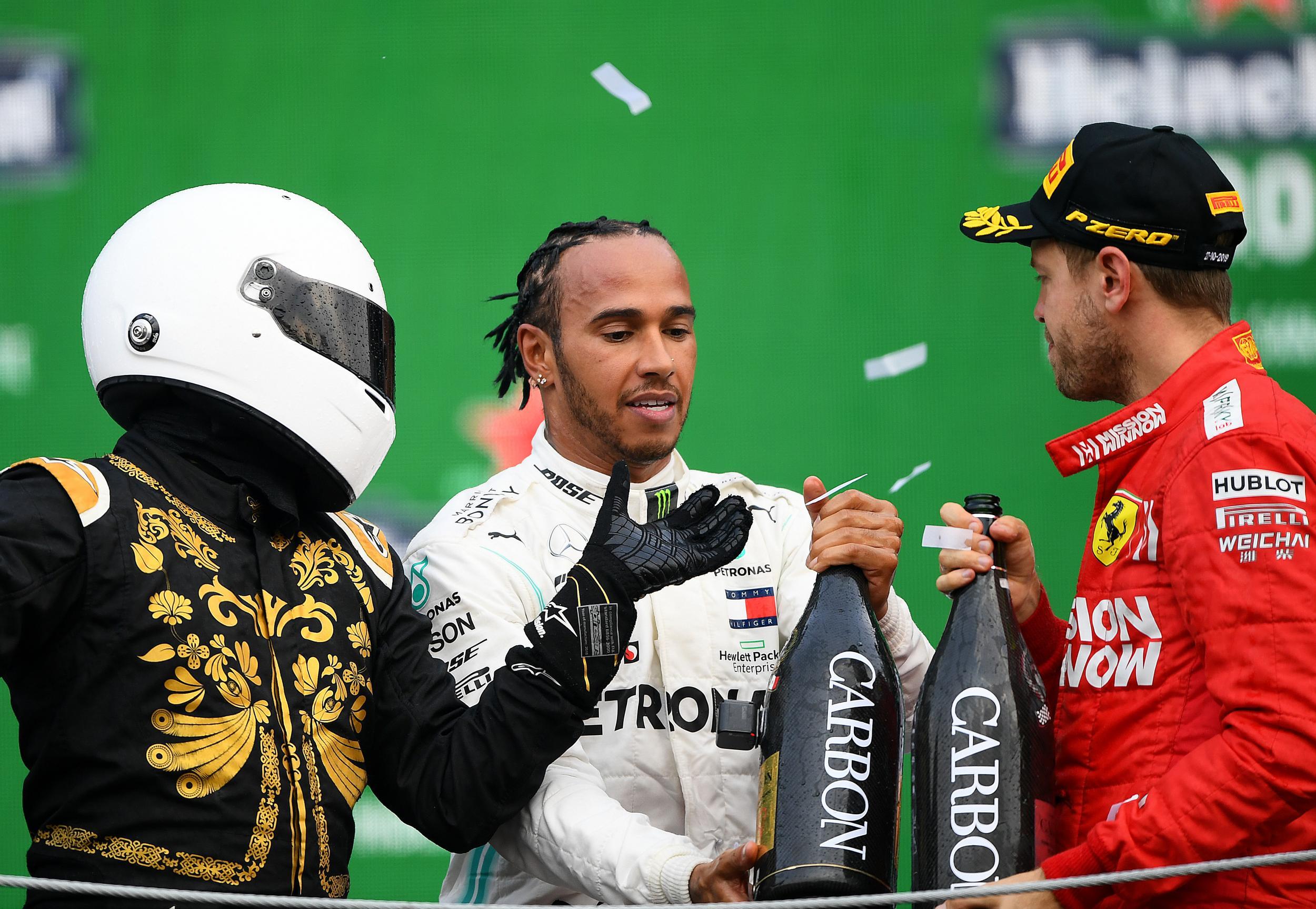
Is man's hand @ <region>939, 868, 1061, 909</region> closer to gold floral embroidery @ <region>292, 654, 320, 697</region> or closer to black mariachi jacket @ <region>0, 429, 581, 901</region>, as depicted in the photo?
black mariachi jacket @ <region>0, 429, 581, 901</region>

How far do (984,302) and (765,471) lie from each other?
0.63 meters

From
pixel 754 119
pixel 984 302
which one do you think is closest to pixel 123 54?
pixel 754 119

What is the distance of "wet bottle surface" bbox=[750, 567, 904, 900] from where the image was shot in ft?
5.81

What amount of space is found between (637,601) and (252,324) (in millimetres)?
692

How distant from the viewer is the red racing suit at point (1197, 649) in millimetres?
1632

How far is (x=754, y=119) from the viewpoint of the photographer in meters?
3.49

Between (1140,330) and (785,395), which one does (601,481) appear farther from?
(785,395)

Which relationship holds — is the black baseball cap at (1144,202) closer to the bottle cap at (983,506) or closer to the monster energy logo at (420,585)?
the bottle cap at (983,506)

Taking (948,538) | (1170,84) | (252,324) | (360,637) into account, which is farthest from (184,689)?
(1170,84)

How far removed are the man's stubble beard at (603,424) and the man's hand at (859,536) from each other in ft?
1.28

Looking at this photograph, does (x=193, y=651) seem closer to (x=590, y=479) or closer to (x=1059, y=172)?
(x=590, y=479)

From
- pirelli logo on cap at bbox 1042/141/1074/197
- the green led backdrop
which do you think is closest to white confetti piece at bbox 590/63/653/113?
the green led backdrop

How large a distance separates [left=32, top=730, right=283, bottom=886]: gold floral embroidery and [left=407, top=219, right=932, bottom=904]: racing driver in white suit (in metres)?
0.36

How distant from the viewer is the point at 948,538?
6.38ft
